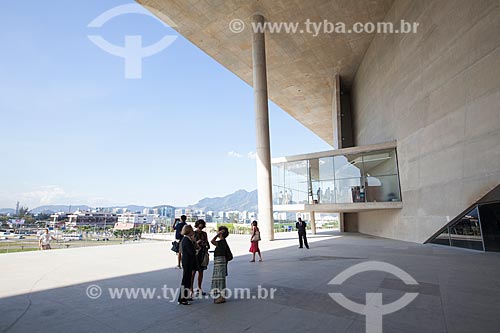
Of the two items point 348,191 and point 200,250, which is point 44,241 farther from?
point 348,191

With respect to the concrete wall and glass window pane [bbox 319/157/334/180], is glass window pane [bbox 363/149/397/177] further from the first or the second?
glass window pane [bbox 319/157/334/180]

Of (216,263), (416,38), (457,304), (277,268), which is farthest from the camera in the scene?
(416,38)

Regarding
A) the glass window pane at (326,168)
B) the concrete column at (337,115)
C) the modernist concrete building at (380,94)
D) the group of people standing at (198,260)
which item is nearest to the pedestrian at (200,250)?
the group of people standing at (198,260)

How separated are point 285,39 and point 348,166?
35.8 ft

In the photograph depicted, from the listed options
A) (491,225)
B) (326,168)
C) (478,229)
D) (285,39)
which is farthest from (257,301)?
(285,39)

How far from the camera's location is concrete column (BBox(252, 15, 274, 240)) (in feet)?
59.7

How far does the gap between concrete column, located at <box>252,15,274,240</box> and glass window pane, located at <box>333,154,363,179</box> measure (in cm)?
508

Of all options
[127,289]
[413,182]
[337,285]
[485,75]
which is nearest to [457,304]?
[337,285]

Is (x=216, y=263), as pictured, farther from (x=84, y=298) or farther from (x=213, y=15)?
(x=213, y=15)

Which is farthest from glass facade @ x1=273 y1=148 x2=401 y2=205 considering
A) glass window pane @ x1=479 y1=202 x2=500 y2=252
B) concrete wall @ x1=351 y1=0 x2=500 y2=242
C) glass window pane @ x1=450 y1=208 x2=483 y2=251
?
glass window pane @ x1=479 y1=202 x2=500 y2=252

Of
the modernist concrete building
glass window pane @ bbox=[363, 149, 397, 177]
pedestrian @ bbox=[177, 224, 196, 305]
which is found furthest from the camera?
glass window pane @ bbox=[363, 149, 397, 177]

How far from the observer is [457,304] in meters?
4.63

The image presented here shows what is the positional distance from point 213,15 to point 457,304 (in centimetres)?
2024

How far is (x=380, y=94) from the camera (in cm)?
1977
